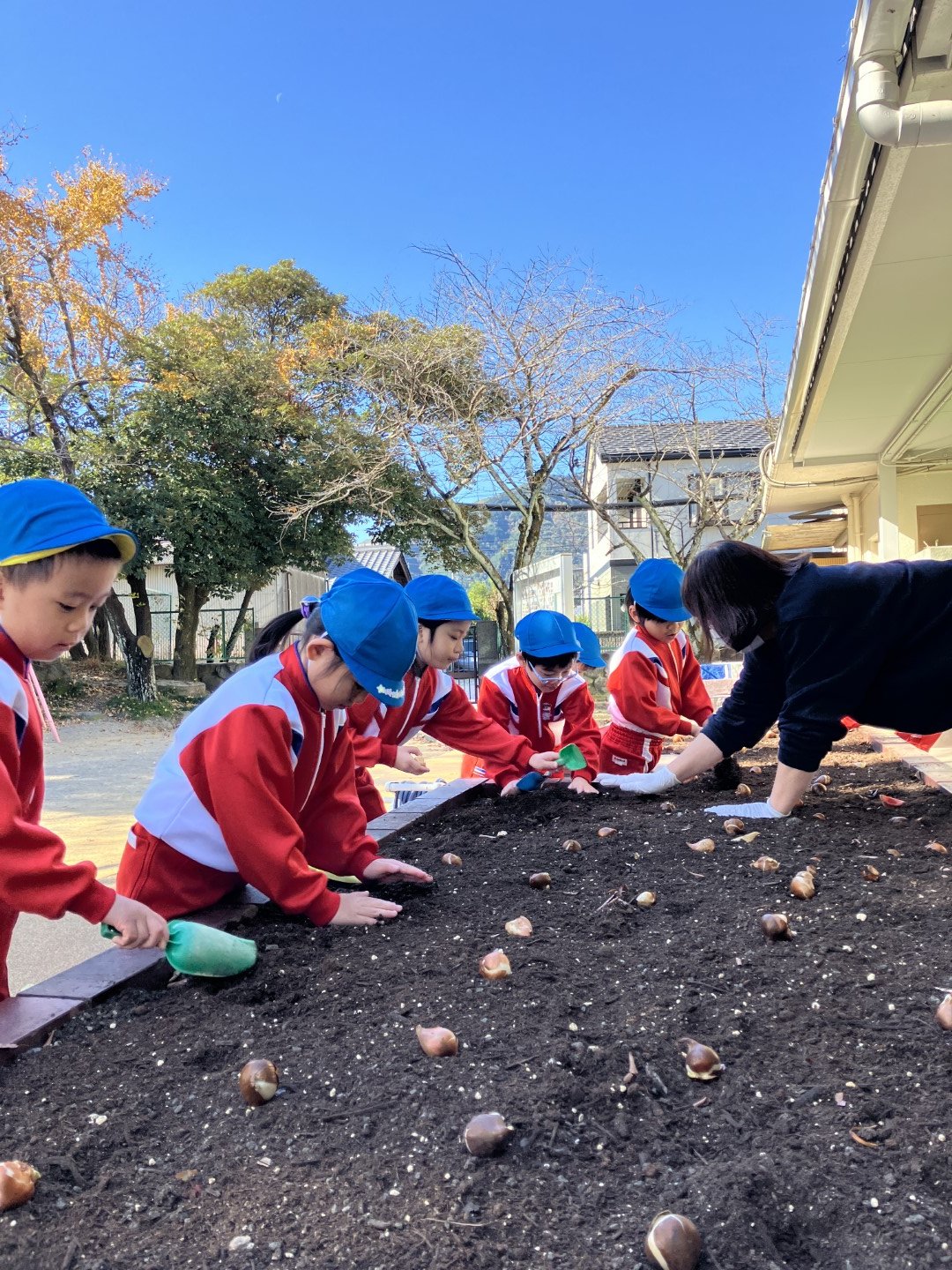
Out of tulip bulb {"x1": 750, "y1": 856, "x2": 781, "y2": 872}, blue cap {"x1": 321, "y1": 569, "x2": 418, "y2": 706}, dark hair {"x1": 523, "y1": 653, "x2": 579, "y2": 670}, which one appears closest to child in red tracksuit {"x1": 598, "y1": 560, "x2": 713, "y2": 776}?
dark hair {"x1": 523, "y1": 653, "x2": 579, "y2": 670}

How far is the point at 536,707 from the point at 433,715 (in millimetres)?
733

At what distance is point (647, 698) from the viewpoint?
421 cm

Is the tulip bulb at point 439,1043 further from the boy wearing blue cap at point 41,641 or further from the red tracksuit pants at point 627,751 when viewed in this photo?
the red tracksuit pants at point 627,751

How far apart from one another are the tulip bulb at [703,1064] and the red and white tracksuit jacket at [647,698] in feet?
9.15

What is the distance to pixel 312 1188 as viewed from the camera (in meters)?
1.19

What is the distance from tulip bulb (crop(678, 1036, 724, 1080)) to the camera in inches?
55.4

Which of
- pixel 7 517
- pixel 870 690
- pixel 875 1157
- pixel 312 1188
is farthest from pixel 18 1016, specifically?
pixel 870 690

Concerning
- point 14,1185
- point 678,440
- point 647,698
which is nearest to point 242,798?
point 14,1185

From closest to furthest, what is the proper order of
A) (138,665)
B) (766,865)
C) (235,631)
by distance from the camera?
(766,865) < (138,665) < (235,631)

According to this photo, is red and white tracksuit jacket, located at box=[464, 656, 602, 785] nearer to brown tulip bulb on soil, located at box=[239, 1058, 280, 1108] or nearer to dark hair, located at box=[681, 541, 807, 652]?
dark hair, located at box=[681, 541, 807, 652]

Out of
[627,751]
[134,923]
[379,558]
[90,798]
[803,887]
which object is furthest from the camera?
[379,558]

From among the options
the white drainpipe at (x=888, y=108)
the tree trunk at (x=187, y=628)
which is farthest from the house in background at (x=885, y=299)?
the tree trunk at (x=187, y=628)

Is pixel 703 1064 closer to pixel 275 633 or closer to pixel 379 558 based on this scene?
pixel 275 633

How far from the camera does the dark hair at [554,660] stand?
3.89 meters
